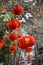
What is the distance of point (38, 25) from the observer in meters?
3.20

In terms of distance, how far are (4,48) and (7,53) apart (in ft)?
0.16

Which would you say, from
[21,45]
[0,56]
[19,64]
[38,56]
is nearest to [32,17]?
[38,56]

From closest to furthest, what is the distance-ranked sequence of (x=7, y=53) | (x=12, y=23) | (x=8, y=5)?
(x=12, y=23) → (x=7, y=53) → (x=8, y=5)

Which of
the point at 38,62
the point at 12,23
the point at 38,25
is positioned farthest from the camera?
the point at 38,25

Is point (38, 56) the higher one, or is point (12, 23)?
point (12, 23)

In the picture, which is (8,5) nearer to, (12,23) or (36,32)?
(36,32)

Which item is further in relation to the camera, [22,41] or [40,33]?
[40,33]

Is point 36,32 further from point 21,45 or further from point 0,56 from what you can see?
point 21,45

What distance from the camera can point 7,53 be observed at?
6.68 ft

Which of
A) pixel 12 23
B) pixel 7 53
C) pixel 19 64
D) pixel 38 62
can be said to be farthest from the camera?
pixel 38 62

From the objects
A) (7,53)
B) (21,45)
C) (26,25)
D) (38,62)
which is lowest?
(38,62)

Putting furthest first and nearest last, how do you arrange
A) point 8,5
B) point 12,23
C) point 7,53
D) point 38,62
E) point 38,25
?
point 38,25
point 8,5
point 38,62
point 7,53
point 12,23

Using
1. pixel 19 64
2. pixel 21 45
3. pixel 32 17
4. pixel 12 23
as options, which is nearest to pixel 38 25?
pixel 32 17

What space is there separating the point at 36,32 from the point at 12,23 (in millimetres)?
1455
